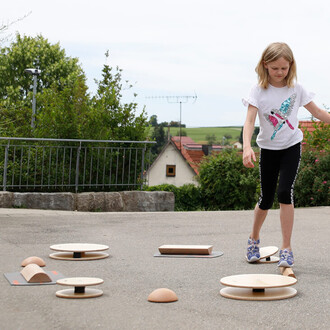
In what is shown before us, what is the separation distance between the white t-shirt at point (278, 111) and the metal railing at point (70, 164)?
23.5ft

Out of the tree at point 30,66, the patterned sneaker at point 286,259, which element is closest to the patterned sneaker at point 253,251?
the patterned sneaker at point 286,259

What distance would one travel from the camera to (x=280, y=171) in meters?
5.33

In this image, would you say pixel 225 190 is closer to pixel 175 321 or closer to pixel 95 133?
pixel 95 133

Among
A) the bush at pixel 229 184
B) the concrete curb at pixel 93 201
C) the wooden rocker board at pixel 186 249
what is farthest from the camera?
the bush at pixel 229 184

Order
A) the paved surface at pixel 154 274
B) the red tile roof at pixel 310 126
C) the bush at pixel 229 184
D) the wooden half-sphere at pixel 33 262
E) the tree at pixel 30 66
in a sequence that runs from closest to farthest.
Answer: the paved surface at pixel 154 274 < the wooden half-sphere at pixel 33 262 < the red tile roof at pixel 310 126 < the bush at pixel 229 184 < the tree at pixel 30 66

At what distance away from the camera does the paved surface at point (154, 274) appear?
136 inches

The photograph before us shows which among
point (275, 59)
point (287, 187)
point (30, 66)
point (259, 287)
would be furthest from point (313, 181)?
point (30, 66)

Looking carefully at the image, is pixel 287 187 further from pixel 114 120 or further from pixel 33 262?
pixel 114 120

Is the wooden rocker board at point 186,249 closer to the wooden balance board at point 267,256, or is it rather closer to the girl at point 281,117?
the wooden balance board at point 267,256

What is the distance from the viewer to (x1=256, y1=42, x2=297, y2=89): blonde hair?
5.04m

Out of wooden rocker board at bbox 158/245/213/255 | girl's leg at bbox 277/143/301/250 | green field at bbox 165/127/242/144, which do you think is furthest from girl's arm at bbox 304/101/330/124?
green field at bbox 165/127/242/144

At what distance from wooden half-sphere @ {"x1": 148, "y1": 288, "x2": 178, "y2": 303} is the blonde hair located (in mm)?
2106

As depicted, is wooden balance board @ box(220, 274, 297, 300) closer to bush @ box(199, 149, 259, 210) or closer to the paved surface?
the paved surface

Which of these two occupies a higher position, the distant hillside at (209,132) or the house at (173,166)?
the distant hillside at (209,132)
